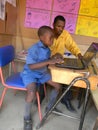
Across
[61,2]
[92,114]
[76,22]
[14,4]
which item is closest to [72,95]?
[92,114]

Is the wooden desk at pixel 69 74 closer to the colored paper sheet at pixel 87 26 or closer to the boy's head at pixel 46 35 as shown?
the boy's head at pixel 46 35

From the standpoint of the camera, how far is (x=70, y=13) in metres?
2.88

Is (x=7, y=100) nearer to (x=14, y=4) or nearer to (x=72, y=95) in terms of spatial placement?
(x=72, y=95)

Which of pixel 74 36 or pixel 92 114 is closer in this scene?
pixel 92 114

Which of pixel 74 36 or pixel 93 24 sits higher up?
pixel 93 24

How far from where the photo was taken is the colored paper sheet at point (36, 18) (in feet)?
9.59

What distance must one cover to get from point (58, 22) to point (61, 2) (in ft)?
3.11

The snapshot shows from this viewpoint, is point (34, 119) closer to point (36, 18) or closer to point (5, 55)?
point (5, 55)

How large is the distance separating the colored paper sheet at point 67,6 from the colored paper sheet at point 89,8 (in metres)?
0.07

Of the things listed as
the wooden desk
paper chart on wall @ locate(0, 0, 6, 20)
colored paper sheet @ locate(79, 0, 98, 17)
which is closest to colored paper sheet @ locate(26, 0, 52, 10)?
colored paper sheet @ locate(79, 0, 98, 17)

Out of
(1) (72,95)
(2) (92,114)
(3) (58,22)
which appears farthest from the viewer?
(1) (72,95)

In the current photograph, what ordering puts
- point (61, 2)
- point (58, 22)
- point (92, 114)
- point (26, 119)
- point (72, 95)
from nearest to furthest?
point (26, 119), point (58, 22), point (92, 114), point (72, 95), point (61, 2)

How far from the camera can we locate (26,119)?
73.7 inches

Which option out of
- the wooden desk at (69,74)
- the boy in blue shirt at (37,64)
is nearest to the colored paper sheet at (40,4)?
the boy in blue shirt at (37,64)
